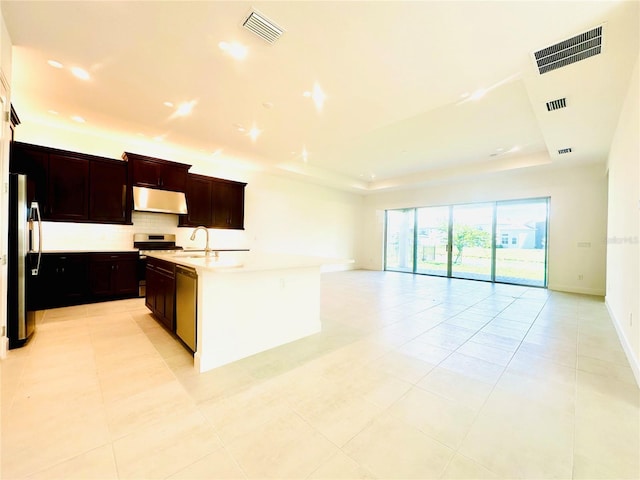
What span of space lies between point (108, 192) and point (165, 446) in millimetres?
4797

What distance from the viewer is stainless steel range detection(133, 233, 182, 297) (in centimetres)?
491

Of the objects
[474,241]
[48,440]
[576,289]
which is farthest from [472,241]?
[48,440]

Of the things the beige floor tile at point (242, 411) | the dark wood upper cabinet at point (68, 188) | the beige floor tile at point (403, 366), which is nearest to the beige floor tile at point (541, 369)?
the beige floor tile at point (403, 366)

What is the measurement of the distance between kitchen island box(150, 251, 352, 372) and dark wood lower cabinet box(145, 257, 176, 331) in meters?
0.20

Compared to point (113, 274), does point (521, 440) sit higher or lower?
lower

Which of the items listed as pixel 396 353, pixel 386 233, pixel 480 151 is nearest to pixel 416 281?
pixel 386 233

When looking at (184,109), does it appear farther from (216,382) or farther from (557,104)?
(557,104)

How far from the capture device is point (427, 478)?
129cm

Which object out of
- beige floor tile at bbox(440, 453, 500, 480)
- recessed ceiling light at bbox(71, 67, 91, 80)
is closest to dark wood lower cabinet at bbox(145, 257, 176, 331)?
recessed ceiling light at bbox(71, 67, 91, 80)

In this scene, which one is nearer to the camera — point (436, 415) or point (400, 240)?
point (436, 415)

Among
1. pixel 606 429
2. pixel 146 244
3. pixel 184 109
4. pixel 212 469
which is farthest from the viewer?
pixel 146 244

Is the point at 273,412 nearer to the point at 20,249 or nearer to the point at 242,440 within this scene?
the point at 242,440

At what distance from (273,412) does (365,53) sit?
3097 mm

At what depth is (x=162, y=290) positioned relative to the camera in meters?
3.25
